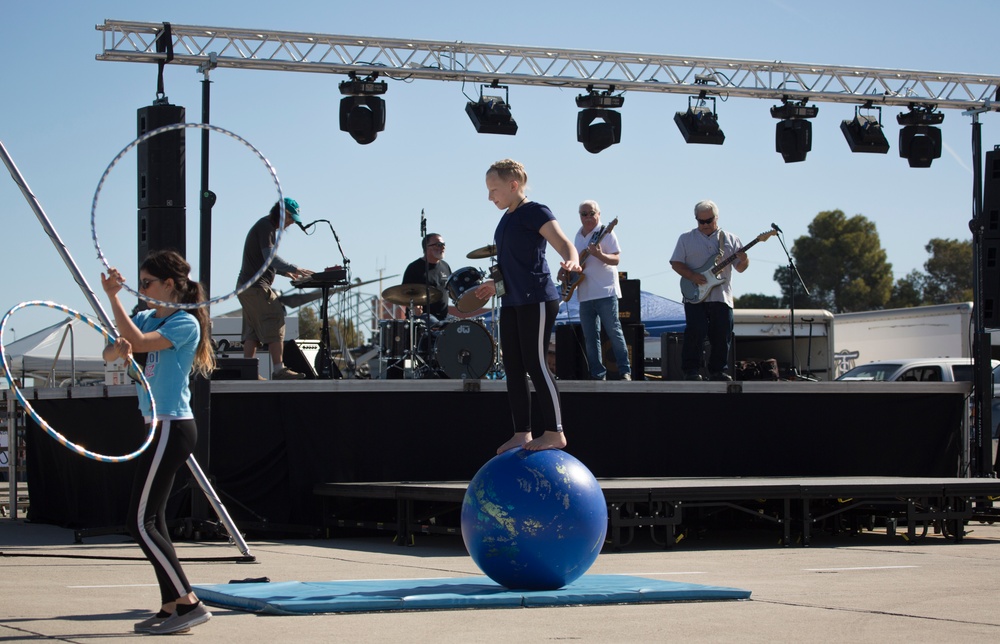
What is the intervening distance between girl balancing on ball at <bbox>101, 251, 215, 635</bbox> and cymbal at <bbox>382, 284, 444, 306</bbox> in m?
8.90

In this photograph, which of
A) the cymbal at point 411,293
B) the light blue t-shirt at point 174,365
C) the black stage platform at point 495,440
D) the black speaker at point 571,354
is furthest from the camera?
the cymbal at point 411,293

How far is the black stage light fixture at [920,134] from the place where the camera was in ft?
50.4

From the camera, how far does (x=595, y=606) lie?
610 centimetres

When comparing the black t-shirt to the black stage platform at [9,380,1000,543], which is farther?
the black t-shirt

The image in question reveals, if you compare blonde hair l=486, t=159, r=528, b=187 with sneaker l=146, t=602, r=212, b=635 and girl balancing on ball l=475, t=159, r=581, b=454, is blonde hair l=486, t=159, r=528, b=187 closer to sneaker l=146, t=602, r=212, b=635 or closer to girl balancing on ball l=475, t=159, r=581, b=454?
girl balancing on ball l=475, t=159, r=581, b=454

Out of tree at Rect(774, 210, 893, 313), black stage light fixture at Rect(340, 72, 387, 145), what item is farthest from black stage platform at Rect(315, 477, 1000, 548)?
tree at Rect(774, 210, 893, 313)

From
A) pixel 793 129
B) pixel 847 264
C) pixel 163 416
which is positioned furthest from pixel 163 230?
pixel 847 264

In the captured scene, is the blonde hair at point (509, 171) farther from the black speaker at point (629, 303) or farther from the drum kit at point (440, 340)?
the black speaker at point (629, 303)

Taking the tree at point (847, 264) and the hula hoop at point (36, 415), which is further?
the tree at point (847, 264)

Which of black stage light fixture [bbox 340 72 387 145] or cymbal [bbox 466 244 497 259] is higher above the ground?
black stage light fixture [bbox 340 72 387 145]

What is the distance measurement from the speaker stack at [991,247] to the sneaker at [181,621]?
34.8 ft

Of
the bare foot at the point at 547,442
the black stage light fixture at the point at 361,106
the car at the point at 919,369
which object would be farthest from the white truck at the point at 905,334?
the bare foot at the point at 547,442

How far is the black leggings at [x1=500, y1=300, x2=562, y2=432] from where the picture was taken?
22.5 ft

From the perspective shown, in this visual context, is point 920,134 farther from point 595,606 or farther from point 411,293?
→ point 595,606
